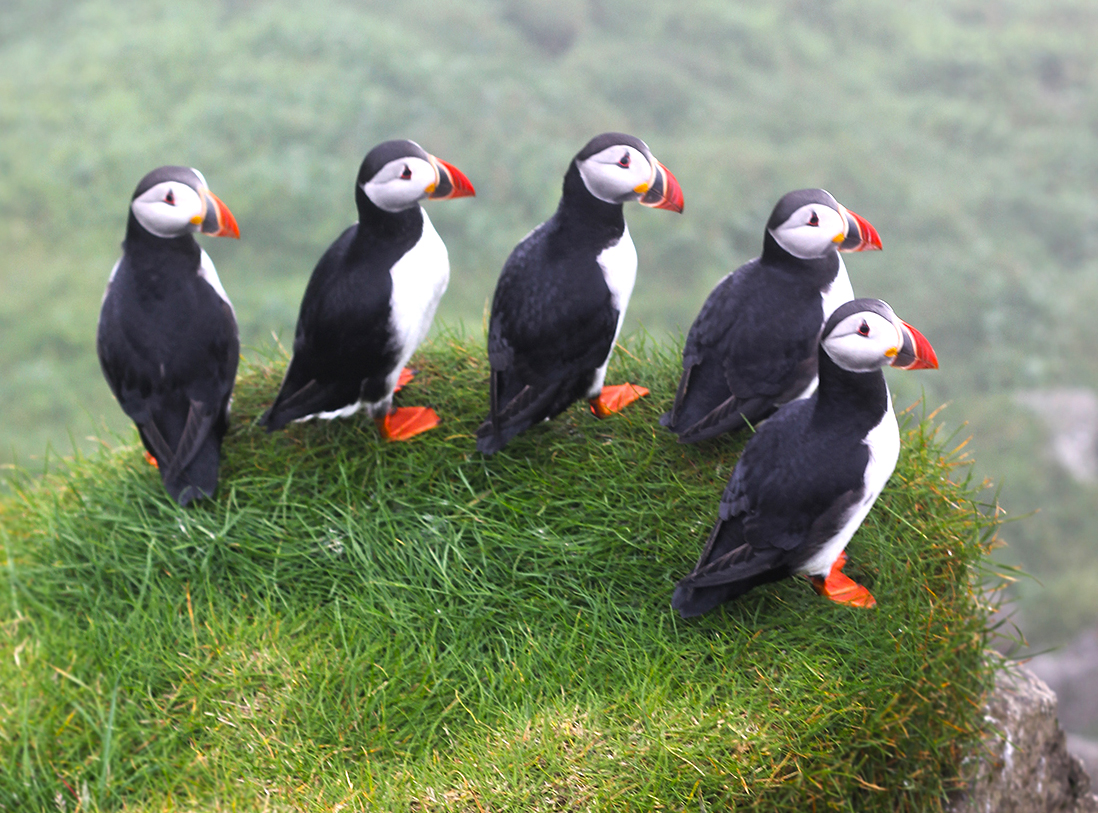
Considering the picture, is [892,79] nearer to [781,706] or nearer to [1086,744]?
[1086,744]

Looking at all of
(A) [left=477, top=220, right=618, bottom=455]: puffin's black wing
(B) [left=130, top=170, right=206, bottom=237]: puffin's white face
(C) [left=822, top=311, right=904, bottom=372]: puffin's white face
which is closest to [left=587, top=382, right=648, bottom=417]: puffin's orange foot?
(A) [left=477, top=220, right=618, bottom=455]: puffin's black wing

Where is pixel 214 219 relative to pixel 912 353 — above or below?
above

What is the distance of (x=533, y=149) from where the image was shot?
7879 millimetres

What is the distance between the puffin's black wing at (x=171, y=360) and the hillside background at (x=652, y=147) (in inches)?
132

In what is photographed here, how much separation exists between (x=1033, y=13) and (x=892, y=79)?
7.26ft

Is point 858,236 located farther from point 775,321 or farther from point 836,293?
point 775,321

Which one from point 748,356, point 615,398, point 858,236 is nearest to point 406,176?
point 615,398

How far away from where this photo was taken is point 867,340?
226 centimetres

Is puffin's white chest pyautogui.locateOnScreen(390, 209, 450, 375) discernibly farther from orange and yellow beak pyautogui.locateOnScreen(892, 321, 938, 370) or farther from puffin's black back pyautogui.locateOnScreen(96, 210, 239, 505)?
orange and yellow beak pyautogui.locateOnScreen(892, 321, 938, 370)

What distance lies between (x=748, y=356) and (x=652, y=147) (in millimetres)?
5839

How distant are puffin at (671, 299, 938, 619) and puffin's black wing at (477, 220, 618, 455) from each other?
26.2 inches

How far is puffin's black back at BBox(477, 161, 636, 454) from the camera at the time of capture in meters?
2.84

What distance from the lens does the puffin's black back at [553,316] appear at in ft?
9.31

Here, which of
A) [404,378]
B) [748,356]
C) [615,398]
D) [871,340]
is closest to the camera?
[871,340]
